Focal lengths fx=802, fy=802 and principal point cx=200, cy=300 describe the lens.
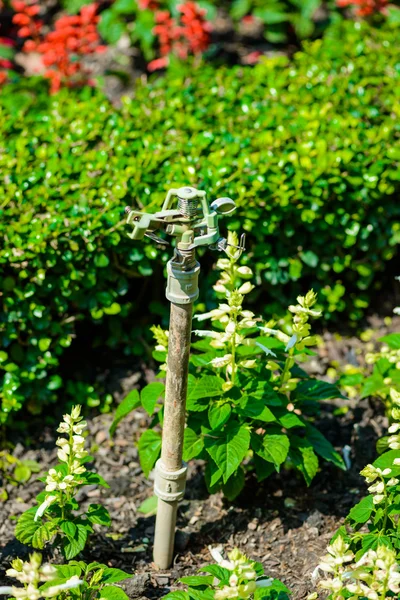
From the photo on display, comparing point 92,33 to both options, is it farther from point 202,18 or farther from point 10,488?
point 10,488

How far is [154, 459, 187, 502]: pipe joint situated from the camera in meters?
3.12

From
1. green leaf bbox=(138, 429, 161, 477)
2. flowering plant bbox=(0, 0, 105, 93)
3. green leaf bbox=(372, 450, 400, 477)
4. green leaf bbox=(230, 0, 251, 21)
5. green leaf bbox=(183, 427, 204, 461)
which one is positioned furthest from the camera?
green leaf bbox=(230, 0, 251, 21)

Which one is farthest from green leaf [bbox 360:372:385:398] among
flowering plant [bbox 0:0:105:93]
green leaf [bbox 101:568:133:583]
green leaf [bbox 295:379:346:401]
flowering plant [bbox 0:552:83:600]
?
flowering plant [bbox 0:0:105:93]

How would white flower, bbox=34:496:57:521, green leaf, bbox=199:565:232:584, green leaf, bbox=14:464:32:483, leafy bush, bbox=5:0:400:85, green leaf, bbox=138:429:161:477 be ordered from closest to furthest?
green leaf, bbox=199:565:232:584
white flower, bbox=34:496:57:521
green leaf, bbox=138:429:161:477
green leaf, bbox=14:464:32:483
leafy bush, bbox=5:0:400:85

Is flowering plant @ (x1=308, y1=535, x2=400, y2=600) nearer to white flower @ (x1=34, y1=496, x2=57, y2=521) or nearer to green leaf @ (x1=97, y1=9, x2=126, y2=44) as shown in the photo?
white flower @ (x1=34, y1=496, x2=57, y2=521)

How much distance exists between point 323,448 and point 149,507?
855mm

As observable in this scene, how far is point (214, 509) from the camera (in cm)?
372

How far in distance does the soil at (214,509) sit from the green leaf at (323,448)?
0.93 ft

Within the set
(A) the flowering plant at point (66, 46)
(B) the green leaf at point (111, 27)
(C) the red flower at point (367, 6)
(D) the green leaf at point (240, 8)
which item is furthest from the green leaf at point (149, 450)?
(D) the green leaf at point (240, 8)

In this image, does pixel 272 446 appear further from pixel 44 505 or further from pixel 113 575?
pixel 44 505

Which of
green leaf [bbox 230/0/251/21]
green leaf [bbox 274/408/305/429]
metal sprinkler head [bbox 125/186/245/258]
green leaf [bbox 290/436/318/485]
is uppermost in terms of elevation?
metal sprinkler head [bbox 125/186/245/258]

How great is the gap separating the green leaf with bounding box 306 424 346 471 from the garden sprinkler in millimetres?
687

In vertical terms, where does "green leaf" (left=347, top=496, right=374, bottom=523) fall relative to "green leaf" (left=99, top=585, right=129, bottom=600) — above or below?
above

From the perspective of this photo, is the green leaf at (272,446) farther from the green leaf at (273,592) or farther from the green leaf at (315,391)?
the green leaf at (273,592)
